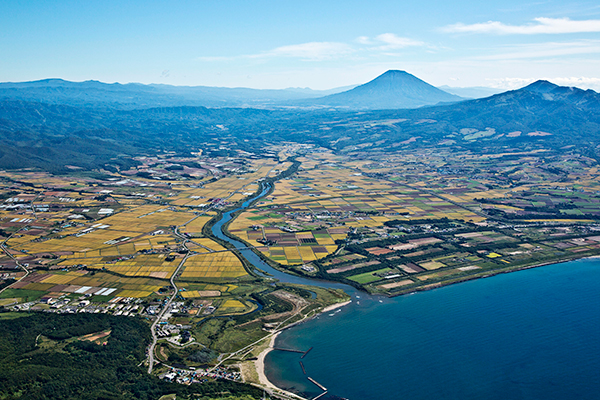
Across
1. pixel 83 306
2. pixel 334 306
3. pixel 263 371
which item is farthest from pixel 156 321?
pixel 334 306

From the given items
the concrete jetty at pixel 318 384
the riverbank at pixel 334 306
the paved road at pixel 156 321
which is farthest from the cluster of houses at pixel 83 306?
the concrete jetty at pixel 318 384

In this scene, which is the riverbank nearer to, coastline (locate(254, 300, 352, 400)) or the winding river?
the winding river

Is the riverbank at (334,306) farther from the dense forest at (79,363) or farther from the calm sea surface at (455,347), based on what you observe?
the dense forest at (79,363)

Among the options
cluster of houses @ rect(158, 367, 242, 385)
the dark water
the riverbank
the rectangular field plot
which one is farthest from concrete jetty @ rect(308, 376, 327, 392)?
the rectangular field plot

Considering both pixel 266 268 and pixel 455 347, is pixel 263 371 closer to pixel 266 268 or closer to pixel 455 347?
pixel 455 347

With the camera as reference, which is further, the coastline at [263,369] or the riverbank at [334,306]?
the riverbank at [334,306]
